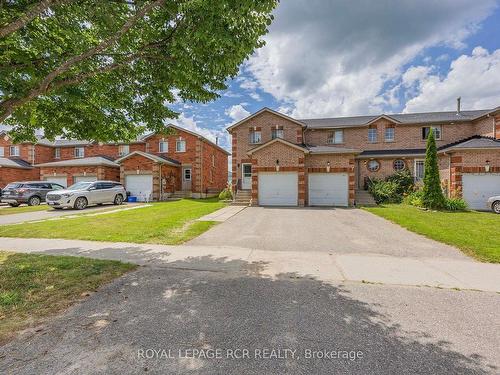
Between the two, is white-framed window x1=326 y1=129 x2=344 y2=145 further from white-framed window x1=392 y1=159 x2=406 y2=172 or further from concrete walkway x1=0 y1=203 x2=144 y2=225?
concrete walkway x1=0 y1=203 x2=144 y2=225

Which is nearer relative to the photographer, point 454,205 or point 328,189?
point 454,205

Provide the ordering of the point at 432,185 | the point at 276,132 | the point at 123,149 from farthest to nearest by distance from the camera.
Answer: the point at 123,149
the point at 276,132
the point at 432,185

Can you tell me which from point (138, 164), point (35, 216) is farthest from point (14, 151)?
point (35, 216)

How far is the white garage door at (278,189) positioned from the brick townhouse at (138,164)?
9.03 m

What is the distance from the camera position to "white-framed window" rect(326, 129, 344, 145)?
2347 centimetres

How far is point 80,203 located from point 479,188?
27.4 m

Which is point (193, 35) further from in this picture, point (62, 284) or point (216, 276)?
point (62, 284)

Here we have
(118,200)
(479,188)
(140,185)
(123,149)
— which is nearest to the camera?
(479,188)

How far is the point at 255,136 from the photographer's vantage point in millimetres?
22984

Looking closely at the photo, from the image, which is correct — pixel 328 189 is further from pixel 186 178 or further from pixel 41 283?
pixel 41 283

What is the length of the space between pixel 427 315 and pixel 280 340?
7.38 feet

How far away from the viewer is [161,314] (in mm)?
3453

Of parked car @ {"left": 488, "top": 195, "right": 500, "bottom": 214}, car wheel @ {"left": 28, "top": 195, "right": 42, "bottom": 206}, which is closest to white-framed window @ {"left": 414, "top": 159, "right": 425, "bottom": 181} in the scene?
parked car @ {"left": 488, "top": 195, "right": 500, "bottom": 214}

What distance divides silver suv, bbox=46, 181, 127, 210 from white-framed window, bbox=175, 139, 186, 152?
7.66m
